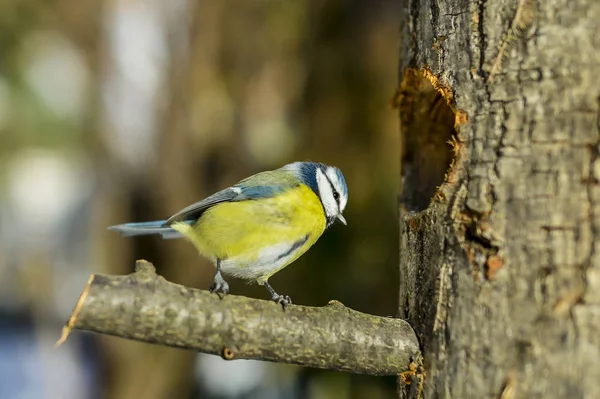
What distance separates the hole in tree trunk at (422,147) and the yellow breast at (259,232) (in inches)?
12.4

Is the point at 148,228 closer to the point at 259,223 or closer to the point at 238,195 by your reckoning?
the point at 238,195

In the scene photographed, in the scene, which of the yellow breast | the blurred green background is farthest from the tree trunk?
the blurred green background

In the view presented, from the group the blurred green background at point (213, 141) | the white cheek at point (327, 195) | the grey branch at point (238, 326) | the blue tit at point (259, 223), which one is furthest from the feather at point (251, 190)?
the blurred green background at point (213, 141)

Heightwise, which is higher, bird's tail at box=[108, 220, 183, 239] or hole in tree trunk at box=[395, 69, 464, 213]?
hole in tree trunk at box=[395, 69, 464, 213]

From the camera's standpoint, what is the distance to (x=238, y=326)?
1.31 m

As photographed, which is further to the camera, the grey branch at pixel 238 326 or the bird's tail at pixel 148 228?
the bird's tail at pixel 148 228

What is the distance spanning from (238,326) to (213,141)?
2972mm

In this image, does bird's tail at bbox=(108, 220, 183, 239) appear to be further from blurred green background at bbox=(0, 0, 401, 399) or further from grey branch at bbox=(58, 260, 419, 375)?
blurred green background at bbox=(0, 0, 401, 399)

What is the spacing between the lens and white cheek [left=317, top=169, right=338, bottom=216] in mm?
2134

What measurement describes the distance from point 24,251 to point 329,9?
3.43 m

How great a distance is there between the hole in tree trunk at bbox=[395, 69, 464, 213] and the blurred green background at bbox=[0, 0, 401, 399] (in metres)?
1.77

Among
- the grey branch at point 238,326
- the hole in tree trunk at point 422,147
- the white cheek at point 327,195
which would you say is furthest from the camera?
the white cheek at point 327,195

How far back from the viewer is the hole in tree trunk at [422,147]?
1.88m

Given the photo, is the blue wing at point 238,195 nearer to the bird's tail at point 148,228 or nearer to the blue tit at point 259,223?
the blue tit at point 259,223
